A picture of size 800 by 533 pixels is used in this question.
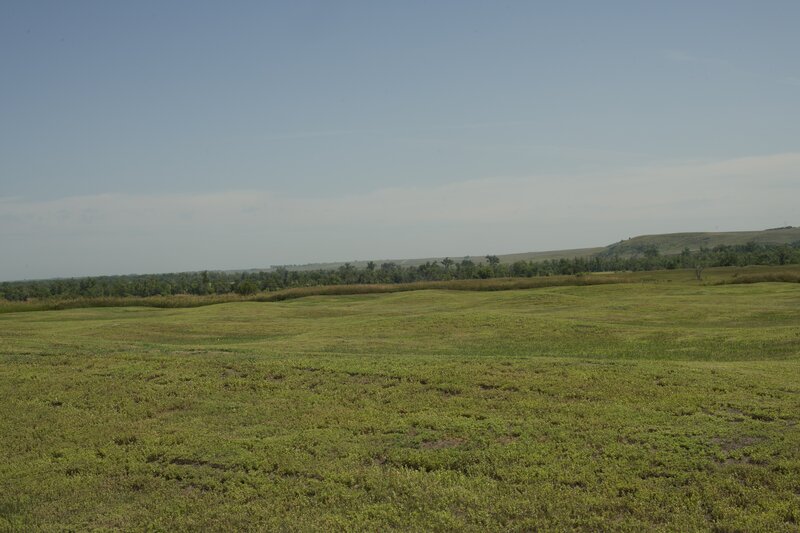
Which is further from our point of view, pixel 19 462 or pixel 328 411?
pixel 328 411

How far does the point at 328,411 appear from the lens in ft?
42.5

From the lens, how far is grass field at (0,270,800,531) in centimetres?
838

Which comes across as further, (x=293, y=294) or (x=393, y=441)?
(x=293, y=294)

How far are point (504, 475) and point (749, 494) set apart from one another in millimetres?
3343

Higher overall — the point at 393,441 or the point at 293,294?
the point at 293,294

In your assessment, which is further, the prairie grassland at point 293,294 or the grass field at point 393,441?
the prairie grassland at point 293,294

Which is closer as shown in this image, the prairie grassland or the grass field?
the grass field

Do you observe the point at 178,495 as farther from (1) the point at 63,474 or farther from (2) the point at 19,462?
(2) the point at 19,462

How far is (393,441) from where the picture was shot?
11.0 meters

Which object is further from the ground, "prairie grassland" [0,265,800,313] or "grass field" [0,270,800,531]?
"prairie grassland" [0,265,800,313]

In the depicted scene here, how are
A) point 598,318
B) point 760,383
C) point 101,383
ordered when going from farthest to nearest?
point 598,318 → point 101,383 → point 760,383

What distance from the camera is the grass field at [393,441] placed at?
8375 millimetres

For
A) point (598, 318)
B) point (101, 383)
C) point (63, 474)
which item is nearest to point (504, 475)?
point (63, 474)

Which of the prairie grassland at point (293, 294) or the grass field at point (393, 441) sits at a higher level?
the prairie grassland at point (293, 294)
